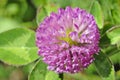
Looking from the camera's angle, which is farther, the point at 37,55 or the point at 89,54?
the point at 37,55


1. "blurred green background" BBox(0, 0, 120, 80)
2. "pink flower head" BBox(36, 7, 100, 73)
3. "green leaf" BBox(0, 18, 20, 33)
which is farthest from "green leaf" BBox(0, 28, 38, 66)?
"green leaf" BBox(0, 18, 20, 33)

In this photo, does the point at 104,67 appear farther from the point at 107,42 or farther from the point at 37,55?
the point at 37,55

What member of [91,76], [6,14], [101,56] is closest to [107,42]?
[101,56]

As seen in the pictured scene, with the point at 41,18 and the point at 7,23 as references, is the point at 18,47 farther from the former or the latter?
the point at 7,23

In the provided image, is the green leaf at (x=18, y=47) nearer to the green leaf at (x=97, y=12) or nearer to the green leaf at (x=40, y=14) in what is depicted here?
the green leaf at (x=40, y=14)

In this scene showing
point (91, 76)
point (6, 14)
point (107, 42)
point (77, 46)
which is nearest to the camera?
point (77, 46)

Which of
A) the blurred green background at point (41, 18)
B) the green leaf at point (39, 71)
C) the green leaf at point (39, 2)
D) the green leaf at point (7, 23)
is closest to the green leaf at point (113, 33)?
the blurred green background at point (41, 18)

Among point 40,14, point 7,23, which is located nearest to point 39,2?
point 7,23
